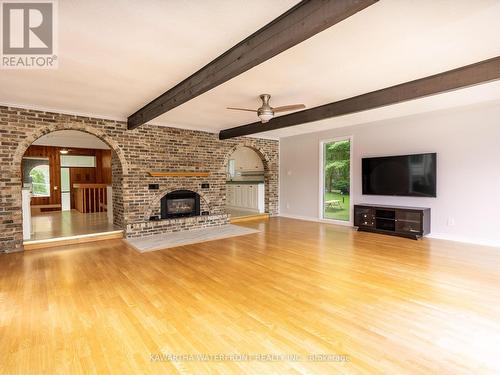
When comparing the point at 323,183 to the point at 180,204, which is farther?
the point at 323,183

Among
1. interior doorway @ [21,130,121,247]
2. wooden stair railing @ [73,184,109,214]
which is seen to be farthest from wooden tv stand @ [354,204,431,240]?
wooden stair railing @ [73,184,109,214]

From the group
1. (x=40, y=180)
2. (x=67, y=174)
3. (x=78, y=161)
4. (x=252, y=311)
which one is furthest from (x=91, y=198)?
(x=252, y=311)

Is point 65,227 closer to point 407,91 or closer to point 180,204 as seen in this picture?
point 180,204

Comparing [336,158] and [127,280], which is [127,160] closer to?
[127,280]

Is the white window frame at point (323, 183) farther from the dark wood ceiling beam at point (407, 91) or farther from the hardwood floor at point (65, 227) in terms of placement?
the hardwood floor at point (65, 227)

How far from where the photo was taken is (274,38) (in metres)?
2.14

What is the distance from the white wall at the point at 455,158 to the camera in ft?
15.2

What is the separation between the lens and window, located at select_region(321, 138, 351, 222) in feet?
22.4

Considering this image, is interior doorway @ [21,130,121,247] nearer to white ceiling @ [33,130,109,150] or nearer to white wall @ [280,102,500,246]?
white ceiling @ [33,130,109,150]

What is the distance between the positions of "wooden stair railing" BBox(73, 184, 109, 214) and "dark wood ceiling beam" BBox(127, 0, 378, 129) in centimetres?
683

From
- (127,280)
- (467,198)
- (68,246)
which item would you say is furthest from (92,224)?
(467,198)

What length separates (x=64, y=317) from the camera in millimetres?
2377

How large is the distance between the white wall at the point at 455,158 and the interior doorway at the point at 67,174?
7765 millimetres

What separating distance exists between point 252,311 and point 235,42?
2.54 meters
